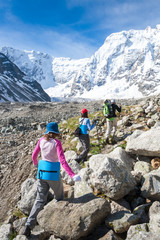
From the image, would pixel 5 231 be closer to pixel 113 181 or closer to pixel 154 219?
pixel 113 181

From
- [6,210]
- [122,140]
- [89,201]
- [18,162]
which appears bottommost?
[6,210]

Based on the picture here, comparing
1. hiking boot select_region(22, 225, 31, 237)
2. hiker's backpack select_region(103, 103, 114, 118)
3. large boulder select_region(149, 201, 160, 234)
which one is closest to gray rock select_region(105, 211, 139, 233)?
large boulder select_region(149, 201, 160, 234)

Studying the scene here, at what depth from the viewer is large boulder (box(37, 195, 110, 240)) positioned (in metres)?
4.36

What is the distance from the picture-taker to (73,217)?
449 centimetres

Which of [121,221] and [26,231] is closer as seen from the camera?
[121,221]

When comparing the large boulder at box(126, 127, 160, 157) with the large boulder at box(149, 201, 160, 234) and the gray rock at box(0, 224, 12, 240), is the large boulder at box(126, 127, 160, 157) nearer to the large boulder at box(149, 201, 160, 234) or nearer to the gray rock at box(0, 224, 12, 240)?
the large boulder at box(149, 201, 160, 234)

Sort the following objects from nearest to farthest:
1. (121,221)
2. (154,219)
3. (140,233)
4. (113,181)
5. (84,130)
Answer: (140,233) < (154,219) < (121,221) < (113,181) < (84,130)

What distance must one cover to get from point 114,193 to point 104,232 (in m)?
0.99

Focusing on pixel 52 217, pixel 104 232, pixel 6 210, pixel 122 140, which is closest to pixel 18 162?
pixel 6 210

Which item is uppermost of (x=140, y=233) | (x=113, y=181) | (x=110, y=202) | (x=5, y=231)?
(x=113, y=181)

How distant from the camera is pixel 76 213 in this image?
179 inches

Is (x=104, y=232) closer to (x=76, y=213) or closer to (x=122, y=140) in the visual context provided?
(x=76, y=213)

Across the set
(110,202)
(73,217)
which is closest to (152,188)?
(110,202)

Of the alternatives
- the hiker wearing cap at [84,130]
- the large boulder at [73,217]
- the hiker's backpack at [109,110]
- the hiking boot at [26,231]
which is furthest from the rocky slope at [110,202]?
the hiker's backpack at [109,110]
